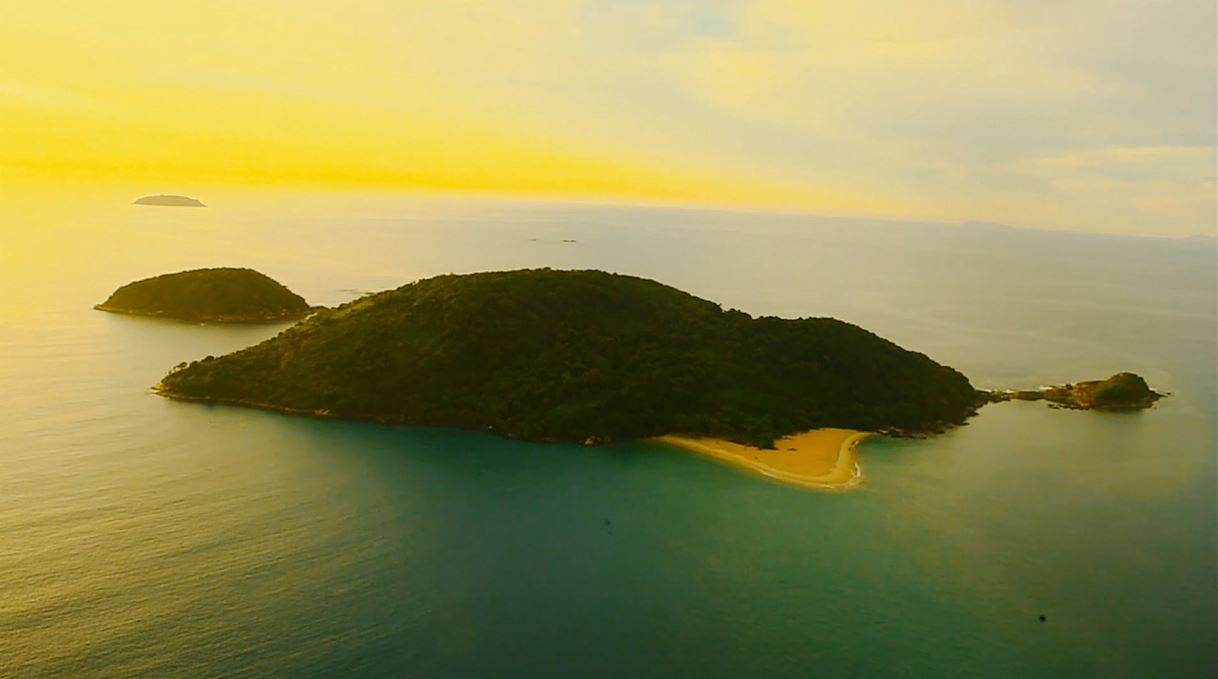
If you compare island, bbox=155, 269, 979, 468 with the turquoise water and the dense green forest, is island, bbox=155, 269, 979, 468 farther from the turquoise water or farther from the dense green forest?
the turquoise water

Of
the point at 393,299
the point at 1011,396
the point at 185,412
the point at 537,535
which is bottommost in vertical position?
the point at 537,535

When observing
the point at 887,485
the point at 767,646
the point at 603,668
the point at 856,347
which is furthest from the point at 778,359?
the point at 603,668

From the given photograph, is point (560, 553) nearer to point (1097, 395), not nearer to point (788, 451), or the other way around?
point (788, 451)

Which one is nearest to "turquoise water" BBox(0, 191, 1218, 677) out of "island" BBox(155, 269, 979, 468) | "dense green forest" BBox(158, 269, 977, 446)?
"island" BBox(155, 269, 979, 468)

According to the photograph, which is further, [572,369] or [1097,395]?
[1097,395]

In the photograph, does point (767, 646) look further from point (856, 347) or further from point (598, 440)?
point (856, 347)

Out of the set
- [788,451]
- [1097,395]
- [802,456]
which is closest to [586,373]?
[788,451]
